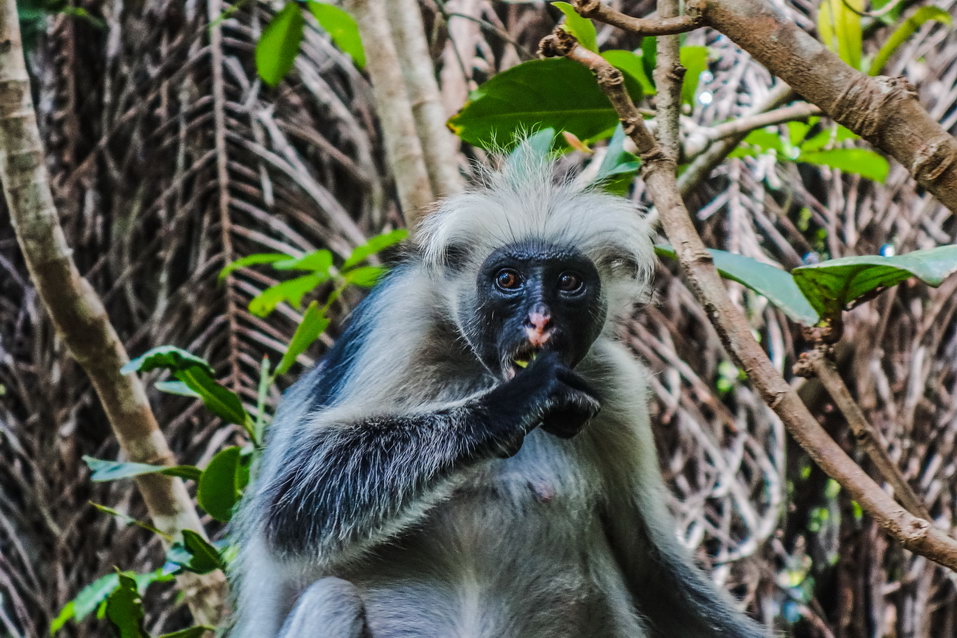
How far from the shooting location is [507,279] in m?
3.54

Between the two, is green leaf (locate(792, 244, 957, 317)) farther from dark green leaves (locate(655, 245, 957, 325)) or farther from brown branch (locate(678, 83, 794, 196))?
brown branch (locate(678, 83, 794, 196))

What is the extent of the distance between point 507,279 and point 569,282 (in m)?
0.20

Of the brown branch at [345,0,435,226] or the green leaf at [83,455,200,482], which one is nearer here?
the green leaf at [83,455,200,482]

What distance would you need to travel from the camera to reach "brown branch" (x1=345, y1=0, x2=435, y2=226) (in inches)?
180

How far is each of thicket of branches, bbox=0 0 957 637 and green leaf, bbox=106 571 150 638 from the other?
80.6 inches

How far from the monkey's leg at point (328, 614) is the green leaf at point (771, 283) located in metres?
1.49

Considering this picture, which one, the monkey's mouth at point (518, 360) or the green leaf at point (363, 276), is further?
the green leaf at point (363, 276)

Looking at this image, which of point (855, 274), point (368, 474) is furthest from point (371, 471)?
point (855, 274)

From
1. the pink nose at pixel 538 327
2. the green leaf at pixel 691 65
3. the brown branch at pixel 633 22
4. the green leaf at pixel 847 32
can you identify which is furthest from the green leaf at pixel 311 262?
the brown branch at pixel 633 22

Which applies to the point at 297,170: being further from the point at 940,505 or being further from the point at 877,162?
the point at 940,505

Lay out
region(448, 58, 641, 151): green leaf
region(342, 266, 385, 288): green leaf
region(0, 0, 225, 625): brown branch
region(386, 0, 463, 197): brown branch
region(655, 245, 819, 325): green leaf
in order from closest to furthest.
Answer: region(655, 245, 819, 325): green leaf
region(448, 58, 641, 151): green leaf
region(0, 0, 225, 625): brown branch
region(342, 266, 385, 288): green leaf
region(386, 0, 463, 197): brown branch

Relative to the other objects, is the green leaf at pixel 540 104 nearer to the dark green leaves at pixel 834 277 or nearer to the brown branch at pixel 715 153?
the brown branch at pixel 715 153

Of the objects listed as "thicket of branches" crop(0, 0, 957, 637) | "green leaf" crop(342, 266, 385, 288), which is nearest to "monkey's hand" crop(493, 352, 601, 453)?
"green leaf" crop(342, 266, 385, 288)

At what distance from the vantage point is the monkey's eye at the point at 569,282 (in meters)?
3.50
